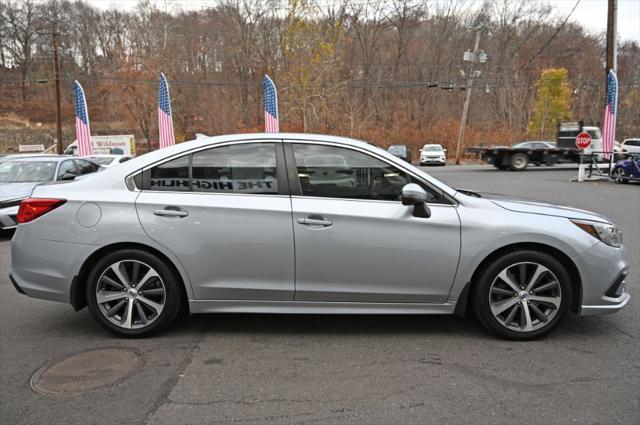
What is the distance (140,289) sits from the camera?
3.70m

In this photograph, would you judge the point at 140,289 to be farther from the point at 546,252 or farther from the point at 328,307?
the point at 546,252

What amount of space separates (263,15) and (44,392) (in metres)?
45.7

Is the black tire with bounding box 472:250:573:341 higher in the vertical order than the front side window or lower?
lower

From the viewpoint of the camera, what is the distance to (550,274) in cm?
361

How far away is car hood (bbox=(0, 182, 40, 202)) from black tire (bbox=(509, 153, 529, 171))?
915 inches

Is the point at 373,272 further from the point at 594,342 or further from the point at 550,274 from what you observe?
the point at 594,342

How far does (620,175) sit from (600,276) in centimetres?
1662

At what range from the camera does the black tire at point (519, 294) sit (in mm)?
3578

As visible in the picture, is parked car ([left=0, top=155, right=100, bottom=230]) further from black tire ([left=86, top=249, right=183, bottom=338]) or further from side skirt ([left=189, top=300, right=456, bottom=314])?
side skirt ([left=189, top=300, right=456, bottom=314])

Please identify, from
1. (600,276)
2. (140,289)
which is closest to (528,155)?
(600,276)

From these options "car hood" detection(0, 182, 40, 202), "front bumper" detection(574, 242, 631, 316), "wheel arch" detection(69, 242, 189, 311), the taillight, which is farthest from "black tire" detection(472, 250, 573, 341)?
"car hood" detection(0, 182, 40, 202)

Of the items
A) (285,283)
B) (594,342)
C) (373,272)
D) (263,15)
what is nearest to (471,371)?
(373,272)

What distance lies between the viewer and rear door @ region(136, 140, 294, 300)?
11.7ft

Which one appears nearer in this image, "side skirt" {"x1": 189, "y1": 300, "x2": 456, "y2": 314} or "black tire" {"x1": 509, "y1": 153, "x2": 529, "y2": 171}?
"side skirt" {"x1": 189, "y1": 300, "x2": 456, "y2": 314}
